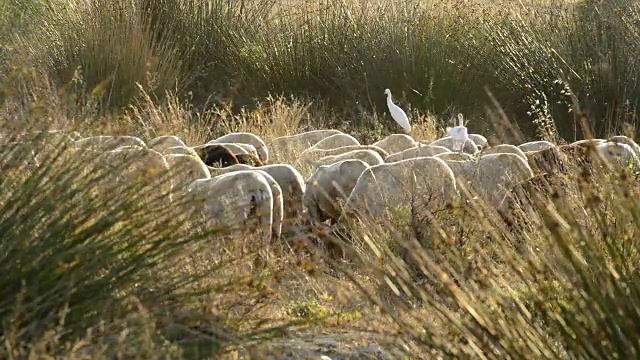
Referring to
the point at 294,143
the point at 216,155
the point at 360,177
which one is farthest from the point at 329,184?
the point at 294,143

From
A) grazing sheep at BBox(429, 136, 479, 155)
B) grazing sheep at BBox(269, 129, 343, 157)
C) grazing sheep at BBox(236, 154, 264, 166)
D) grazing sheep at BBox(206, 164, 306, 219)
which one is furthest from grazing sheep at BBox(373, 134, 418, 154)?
grazing sheep at BBox(206, 164, 306, 219)

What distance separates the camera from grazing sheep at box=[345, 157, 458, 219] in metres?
7.38

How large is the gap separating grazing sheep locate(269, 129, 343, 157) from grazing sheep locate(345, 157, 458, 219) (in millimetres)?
2975

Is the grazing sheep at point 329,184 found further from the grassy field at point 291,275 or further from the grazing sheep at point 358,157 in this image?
the grazing sheep at point 358,157

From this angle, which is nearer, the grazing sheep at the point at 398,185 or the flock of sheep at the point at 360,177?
the flock of sheep at the point at 360,177

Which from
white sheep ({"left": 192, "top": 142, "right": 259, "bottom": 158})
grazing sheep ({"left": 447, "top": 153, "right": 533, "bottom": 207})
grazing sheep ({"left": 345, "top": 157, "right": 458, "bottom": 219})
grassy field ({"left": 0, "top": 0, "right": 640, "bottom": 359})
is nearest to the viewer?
grassy field ({"left": 0, "top": 0, "right": 640, "bottom": 359})

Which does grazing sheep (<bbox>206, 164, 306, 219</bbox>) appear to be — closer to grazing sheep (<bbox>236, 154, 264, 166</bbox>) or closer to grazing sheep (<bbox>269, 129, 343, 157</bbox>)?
grazing sheep (<bbox>236, 154, 264, 166</bbox>)

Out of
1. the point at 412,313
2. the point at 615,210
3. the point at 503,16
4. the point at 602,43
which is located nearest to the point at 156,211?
the point at 412,313

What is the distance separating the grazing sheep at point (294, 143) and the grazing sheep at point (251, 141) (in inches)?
12.6

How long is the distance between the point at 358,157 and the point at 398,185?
137cm

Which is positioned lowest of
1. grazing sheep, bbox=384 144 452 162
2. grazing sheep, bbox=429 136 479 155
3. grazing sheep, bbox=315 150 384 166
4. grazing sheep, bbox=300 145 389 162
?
grazing sheep, bbox=429 136 479 155

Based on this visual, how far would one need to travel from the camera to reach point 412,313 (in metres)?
3.86

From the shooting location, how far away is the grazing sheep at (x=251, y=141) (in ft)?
33.5

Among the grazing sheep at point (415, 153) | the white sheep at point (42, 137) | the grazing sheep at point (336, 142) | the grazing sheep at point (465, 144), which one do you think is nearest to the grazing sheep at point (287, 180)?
the grazing sheep at point (415, 153)
